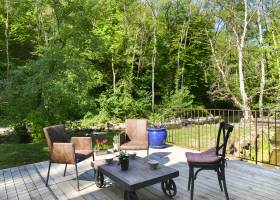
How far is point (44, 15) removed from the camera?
9188 millimetres

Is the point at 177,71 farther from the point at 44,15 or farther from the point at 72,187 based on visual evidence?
the point at 72,187

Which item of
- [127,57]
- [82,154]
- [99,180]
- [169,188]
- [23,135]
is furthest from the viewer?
[127,57]

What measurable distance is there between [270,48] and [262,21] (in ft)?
8.38

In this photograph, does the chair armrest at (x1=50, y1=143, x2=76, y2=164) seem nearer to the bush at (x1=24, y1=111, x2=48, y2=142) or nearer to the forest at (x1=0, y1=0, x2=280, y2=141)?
the forest at (x1=0, y1=0, x2=280, y2=141)

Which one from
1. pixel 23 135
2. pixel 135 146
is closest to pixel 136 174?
pixel 135 146

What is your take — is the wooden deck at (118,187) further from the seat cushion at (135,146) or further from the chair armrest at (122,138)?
the chair armrest at (122,138)

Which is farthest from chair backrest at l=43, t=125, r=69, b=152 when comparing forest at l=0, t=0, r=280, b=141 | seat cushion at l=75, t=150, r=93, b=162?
forest at l=0, t=0, r=280, b=141

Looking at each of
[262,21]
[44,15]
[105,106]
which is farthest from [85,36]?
[262,21]

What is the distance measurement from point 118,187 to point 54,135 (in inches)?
53.6

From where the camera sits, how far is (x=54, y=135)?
4.03 metres

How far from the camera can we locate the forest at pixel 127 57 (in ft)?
23.4

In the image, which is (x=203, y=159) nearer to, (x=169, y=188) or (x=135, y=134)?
(x=169, y=188)

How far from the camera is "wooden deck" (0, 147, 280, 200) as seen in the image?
10.5 feet

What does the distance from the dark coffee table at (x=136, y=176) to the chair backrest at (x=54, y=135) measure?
0.88 metres
